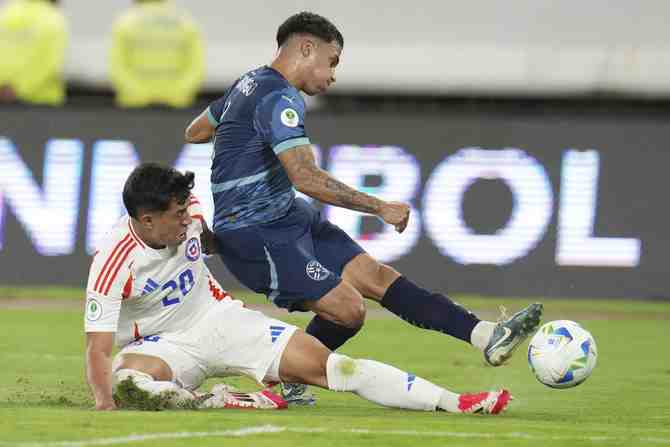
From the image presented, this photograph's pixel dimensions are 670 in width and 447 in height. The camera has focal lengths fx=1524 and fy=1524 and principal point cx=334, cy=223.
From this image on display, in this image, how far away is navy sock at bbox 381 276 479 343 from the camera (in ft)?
24.2

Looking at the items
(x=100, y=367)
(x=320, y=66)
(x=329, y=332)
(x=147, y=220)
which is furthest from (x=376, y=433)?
(x=320, y=66)

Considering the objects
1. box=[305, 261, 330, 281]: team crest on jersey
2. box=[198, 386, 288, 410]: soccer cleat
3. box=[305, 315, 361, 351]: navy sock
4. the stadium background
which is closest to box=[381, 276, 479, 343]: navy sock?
box=[305, 315, 361, 351]: navy sock

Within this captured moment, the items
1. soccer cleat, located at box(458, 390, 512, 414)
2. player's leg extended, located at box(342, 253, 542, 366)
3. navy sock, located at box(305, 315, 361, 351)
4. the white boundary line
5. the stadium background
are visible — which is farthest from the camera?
the stadium background

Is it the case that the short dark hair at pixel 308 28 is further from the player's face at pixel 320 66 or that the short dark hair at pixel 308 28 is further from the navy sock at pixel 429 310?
the navy sock at pixel 429 310

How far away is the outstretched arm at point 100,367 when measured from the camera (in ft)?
21.5

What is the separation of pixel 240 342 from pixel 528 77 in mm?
11844

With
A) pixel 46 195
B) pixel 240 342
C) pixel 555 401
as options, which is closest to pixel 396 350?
pixel 555 401

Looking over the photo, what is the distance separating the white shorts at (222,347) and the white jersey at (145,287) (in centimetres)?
7

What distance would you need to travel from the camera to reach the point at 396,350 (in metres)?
10.2

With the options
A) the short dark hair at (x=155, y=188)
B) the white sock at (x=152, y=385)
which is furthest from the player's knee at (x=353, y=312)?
the short dark hair at (x=155, y=188)

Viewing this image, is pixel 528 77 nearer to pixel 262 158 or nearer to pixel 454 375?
pixel 454 375

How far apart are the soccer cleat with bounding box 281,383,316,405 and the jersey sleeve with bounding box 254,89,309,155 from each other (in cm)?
118

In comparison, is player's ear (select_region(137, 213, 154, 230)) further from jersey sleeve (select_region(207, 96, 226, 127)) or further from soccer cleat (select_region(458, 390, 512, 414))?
soccer cleat (select_region(458, 390, 512, 414))

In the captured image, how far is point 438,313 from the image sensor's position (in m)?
7.46
